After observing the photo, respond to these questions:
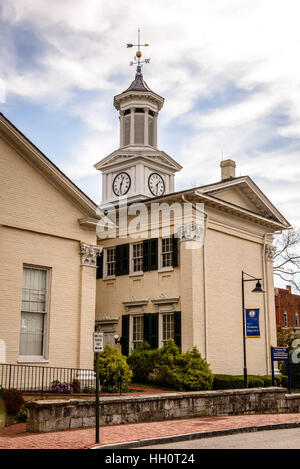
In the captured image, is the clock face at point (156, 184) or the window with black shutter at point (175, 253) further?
the clock face at point (156, 184)

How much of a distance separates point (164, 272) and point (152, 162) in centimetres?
1095

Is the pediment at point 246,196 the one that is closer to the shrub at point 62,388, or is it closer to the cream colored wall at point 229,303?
the cream colored wall at point 229,303

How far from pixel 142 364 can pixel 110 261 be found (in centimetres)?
677

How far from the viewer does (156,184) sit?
36.2 metres

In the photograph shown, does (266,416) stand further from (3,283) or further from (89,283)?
(3,283)

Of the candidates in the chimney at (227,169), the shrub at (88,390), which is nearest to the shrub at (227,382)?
the shrub at (88,390)

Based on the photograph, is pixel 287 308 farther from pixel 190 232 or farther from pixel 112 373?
pixel 112 373

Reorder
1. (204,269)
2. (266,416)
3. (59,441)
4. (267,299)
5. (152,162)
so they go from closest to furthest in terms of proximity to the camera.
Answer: (59,441) → (266,416) → (204,269) → (267,299) → (152,162)

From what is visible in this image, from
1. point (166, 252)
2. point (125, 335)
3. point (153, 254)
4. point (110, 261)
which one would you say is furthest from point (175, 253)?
point (125, 335)

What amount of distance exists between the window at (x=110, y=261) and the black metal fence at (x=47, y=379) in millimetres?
9922

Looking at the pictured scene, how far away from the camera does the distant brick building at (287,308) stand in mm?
61594

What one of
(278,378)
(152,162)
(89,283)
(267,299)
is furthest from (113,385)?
(152,162)

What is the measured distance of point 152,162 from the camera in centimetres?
3578

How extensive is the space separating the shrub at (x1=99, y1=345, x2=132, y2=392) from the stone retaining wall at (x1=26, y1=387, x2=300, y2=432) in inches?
154
